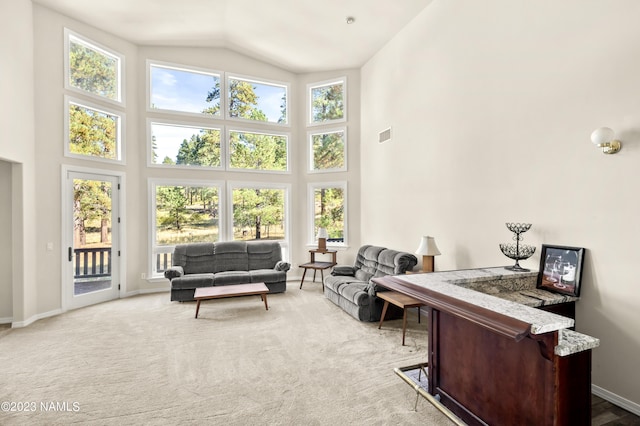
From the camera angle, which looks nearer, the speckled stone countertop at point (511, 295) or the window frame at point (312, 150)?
the speckled stone countertop at point (511, 295)

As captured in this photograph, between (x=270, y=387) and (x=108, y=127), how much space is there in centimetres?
512

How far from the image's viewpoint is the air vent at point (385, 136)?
17.7 feet

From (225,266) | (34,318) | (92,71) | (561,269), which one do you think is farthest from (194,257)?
(561,269)

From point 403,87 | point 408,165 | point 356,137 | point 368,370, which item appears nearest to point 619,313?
point 368,370

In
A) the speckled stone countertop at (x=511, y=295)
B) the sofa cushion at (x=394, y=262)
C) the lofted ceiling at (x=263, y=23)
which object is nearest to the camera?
the speckled stone countertop at (x=511, y=295)

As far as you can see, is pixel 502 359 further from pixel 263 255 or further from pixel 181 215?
pixel 181 215

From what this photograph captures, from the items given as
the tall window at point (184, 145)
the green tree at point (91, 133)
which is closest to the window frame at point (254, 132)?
the tall window at point (184, 145)

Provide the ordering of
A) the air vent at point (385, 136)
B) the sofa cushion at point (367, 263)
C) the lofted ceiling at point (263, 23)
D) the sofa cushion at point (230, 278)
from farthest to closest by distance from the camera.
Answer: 1. the air vent at point (385, 136)
2. the sofa cushion at point (230, 278)
3. the sofa cushion at point (367, 263)
4. the lofted ceiling at point (263, 23)

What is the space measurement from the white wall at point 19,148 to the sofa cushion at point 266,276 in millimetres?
3041

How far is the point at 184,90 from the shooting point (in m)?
6.06

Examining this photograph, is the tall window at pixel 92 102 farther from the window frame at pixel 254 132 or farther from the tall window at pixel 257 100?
the tall window at pixel 257 100

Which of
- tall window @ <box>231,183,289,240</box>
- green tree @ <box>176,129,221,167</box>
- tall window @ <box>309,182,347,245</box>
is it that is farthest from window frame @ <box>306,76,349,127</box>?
green tree @ <box>176,129,221,167</box>

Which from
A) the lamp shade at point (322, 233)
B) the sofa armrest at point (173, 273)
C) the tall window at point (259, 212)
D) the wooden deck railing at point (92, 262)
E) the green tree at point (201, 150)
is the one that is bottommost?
the sofa armrest at point (173, 273)

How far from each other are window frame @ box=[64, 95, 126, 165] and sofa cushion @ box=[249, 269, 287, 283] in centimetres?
303
